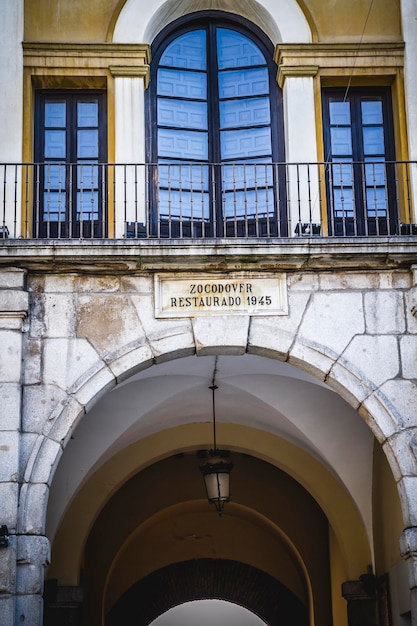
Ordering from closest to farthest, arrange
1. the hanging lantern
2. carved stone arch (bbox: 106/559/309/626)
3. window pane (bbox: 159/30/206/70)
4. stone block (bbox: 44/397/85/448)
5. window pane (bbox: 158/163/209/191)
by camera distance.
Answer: stone block (bbox: 44/397/85/448) → window pane (bbox: 158/163/209/191) → window pane (bbox: 159/30/206/70) → the hanging lantern → carved stone arch (bbox: 106/559/309/626)

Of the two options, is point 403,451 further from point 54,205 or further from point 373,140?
point 54,205

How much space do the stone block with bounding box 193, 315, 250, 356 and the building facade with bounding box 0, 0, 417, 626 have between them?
0.06 ft

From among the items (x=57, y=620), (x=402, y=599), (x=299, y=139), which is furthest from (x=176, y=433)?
(x=299, y=139)

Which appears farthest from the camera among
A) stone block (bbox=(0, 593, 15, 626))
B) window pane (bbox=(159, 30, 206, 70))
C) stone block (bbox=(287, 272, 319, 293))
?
window pane (bbox=(159, 30, 206, 70))

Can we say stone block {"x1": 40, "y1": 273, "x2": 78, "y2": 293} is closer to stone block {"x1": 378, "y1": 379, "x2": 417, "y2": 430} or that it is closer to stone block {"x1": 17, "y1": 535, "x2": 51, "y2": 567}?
stone block {"x1": 17, "y1": 535, "x2": 51, "y2": 567}

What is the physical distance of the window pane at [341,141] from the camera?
12234mm

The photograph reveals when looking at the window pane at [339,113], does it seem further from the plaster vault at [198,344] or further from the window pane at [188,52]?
the plaster vault at [198,344]

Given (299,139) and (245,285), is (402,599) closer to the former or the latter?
(245,285)

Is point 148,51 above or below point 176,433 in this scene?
above

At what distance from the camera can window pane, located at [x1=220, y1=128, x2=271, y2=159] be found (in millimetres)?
12203

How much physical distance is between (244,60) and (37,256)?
324 cm

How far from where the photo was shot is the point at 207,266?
36.0 feet

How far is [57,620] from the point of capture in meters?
14.1

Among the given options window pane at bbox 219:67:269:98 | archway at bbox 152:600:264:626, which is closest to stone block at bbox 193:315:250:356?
window pane at bbox 219:67:269:98
